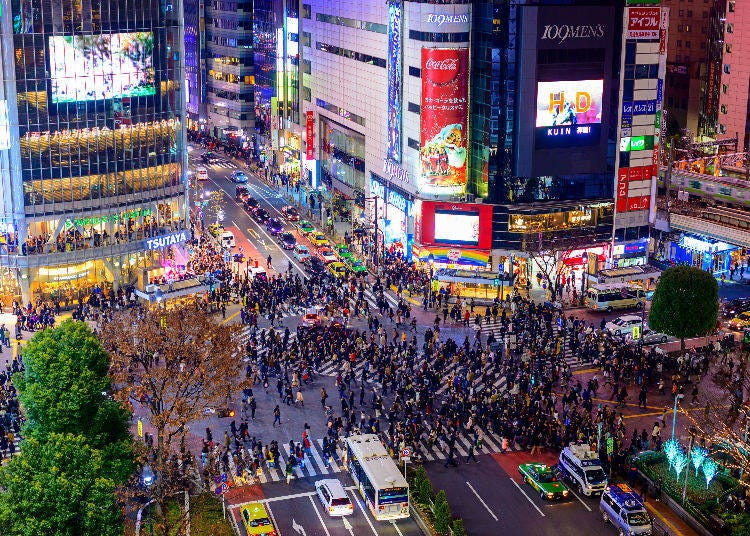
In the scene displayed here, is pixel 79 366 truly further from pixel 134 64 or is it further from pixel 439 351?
pixel 134 64

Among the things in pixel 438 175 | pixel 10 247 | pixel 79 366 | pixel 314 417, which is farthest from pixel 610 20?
pixel 79 366

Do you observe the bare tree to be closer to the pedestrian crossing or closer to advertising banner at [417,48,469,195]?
the pedestrian crossing

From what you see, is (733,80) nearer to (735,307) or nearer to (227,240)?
(735,307)

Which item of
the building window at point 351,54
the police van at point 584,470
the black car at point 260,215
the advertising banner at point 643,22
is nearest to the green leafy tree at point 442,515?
the police van at point 584,470

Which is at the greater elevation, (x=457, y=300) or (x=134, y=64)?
(x=134, y=64)

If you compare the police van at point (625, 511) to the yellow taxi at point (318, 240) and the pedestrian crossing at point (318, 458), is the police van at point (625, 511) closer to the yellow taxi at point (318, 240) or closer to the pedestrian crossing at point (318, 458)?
the pedestrian crossing at point (318, 458)

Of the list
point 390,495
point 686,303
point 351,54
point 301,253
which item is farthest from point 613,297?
point 351,54
